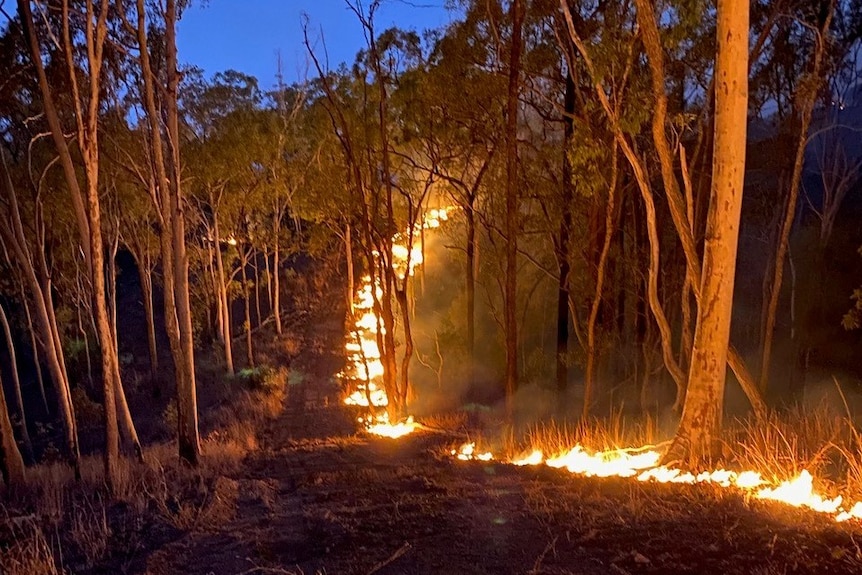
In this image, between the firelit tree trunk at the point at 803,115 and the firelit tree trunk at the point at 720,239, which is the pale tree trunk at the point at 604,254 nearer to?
the firelit tree trunk at the point at 803,115

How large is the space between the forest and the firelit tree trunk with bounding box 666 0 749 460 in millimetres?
34

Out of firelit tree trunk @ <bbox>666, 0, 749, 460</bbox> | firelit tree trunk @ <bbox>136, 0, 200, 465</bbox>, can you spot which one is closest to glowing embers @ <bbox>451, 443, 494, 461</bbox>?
firelit tree trunk @ <bbox>666, 0, 749, 460</bbox>

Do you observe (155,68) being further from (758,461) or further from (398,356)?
(398,356)

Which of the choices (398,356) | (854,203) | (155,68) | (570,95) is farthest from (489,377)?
(854,203)

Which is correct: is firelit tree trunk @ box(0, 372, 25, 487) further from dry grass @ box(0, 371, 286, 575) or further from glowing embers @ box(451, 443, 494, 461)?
glowing embers @ box(451, 443, 494, 461)

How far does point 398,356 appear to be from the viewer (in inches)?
1117

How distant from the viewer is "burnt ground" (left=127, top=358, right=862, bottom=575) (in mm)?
4691

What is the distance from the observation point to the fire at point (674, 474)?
5527mm

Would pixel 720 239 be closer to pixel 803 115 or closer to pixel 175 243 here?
pixel 175 243

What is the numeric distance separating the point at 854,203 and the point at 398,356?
2443 cm

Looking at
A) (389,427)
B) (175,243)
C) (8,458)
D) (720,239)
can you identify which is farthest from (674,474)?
(8,458)

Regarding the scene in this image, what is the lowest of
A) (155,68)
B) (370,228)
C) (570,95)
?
(370,228)

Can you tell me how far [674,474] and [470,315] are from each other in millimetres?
14151

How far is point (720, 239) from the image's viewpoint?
24.5 ft
